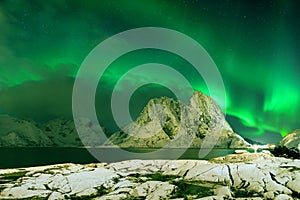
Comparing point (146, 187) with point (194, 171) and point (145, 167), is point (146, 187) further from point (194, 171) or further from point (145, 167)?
point (145, 167)

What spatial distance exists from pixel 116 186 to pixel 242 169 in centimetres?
2386

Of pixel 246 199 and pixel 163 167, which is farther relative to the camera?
pixel 163 167

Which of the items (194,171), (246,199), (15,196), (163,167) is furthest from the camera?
(163,167)

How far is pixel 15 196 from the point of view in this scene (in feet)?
125

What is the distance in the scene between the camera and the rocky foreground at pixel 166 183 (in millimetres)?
36969

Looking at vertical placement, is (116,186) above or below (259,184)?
below

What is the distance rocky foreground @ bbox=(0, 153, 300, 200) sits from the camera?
121ft

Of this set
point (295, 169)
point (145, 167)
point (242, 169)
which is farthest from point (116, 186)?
point (295, 169)

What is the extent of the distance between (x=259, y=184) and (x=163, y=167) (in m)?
22.6

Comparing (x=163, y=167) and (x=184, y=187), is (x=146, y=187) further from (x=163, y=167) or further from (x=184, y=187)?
(x=163, y=167)

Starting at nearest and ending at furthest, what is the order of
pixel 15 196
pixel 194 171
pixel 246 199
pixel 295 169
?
pixel 246 199, pixel 15 196, pixel 295 169, pixel 194 171

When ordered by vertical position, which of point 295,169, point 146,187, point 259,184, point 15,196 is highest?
point 295,169

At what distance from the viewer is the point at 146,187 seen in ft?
133

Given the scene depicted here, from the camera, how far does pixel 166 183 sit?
42312 millimetres
